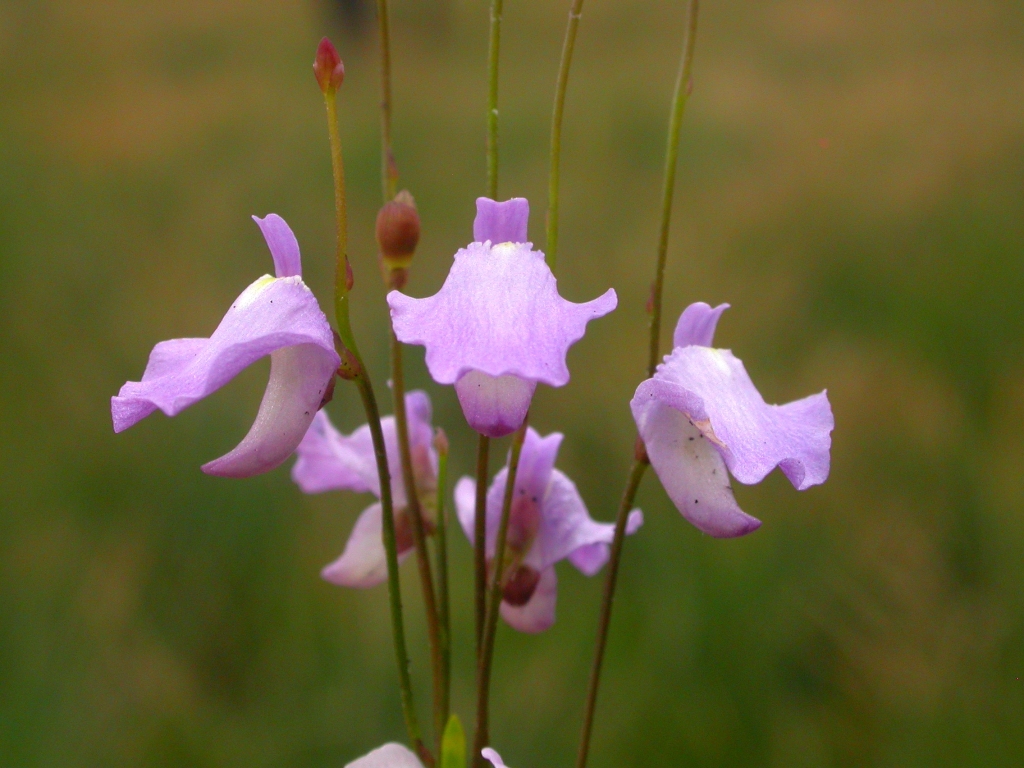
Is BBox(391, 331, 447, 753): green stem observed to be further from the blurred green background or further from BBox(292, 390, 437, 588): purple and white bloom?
the blurred green background

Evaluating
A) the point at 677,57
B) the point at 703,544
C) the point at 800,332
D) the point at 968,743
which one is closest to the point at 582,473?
the point at 703,544

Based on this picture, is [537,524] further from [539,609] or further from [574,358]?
[574,358]

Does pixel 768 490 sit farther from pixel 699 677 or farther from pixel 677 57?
pixel 677 57

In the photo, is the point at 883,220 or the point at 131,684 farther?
the point at 883,220

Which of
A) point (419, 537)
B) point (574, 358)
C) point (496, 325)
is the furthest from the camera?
point (574, 358)

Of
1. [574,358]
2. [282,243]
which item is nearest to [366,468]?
[282,243]

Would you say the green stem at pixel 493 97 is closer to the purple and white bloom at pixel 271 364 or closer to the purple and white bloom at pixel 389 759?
the purple and white bloom at pixel 271 364
